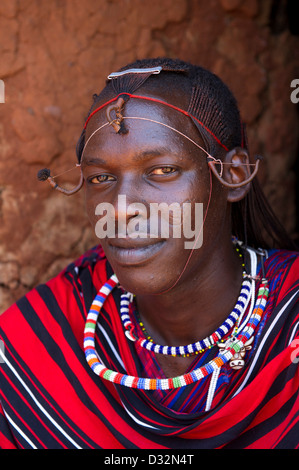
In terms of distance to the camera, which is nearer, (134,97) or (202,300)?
(134,97)

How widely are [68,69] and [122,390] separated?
4.71ft

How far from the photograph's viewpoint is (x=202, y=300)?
2055 mm

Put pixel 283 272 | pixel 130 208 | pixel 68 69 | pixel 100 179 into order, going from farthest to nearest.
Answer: pixel 68 69
pixel 283 272
pixel 100 179
pixel 130 208

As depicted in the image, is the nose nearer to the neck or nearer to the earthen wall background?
the neck

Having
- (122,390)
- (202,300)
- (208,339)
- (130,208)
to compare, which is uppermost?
(130,208)

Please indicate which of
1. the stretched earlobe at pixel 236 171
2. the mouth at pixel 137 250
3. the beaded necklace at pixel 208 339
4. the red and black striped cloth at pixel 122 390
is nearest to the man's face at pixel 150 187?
the mouth at pixel 137 250

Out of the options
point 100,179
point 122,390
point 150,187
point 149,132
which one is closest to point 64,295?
point 122,390

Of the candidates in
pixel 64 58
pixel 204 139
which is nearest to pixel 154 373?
pixel 204 139

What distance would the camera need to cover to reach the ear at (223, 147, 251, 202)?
2.00 m

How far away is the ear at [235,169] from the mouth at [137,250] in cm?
A: 36

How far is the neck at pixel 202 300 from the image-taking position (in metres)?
2.03

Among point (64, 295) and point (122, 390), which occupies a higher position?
point (64, 295)

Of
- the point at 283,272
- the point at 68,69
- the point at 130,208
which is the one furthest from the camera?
the point at 68,69

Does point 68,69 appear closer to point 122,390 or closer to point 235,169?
point 235,169
